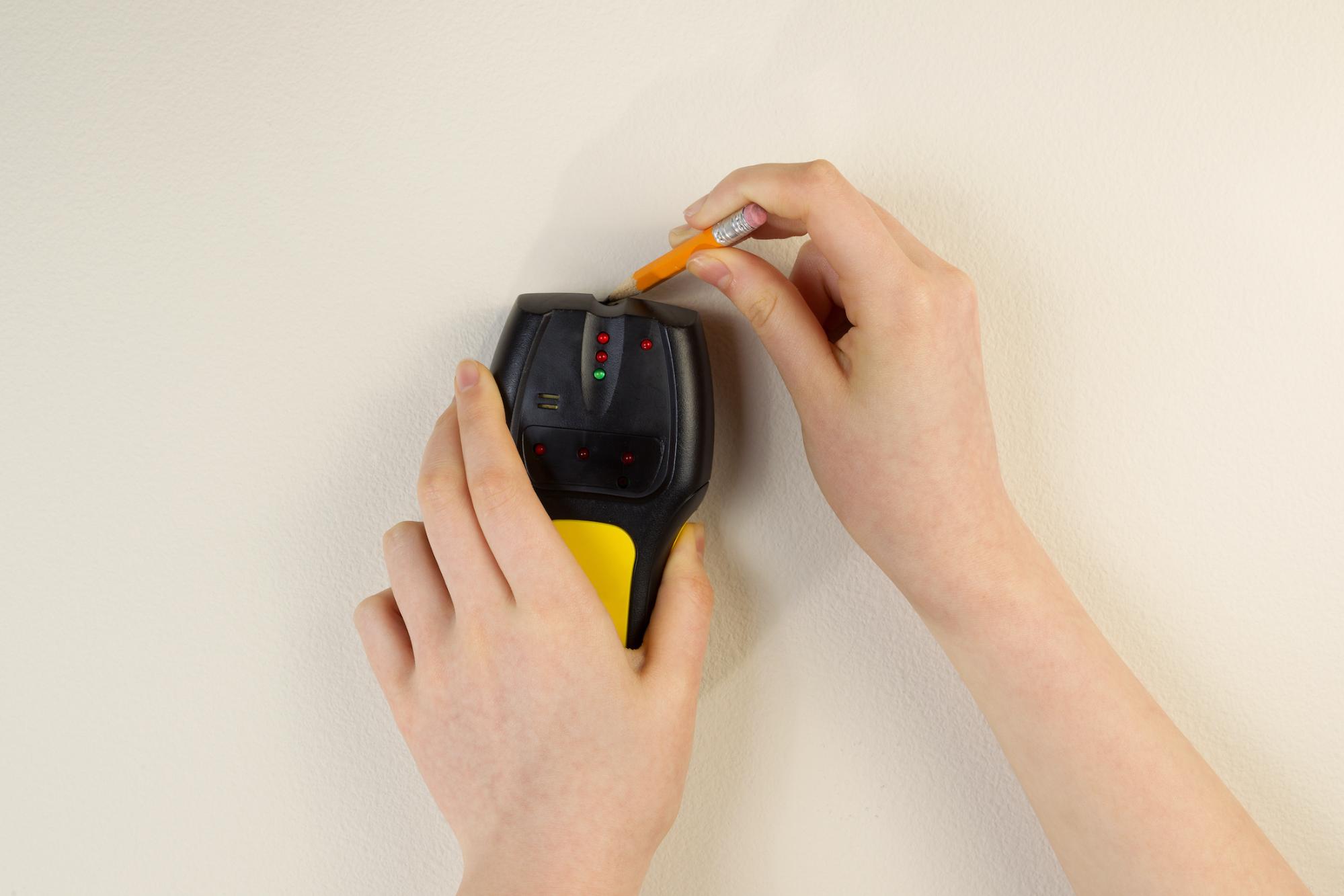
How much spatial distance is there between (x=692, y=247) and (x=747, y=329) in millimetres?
117

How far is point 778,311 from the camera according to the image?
70 centimetres

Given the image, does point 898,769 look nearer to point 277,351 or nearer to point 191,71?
point 277,351

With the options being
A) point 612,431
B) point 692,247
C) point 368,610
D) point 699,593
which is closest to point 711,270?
point 692,247

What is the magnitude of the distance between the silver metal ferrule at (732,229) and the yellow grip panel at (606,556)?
0.26 metres

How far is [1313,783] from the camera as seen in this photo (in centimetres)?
81

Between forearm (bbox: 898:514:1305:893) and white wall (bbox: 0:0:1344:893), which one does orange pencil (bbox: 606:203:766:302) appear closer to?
white wall (bbox: 0:0:1344:893)

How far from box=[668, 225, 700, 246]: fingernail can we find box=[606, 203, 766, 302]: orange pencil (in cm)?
1

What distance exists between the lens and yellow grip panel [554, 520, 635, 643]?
0.73 metres

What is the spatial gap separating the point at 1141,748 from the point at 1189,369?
358mm

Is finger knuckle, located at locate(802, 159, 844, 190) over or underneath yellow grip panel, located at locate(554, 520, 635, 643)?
over

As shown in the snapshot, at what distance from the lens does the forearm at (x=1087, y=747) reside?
2.18ft

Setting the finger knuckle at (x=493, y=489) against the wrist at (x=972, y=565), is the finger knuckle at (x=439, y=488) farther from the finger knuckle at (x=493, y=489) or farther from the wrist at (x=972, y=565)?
the wrist at (x=972, y=565)

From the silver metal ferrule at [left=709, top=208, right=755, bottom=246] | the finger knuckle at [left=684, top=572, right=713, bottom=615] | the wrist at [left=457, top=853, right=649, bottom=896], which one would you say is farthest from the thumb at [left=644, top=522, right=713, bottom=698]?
the silver metal ferrule at [left=709, top=208, right=755, bottom=246]

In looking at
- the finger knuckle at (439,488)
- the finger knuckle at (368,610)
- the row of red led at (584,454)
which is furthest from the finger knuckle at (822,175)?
the finger knuckle at (368,610)
